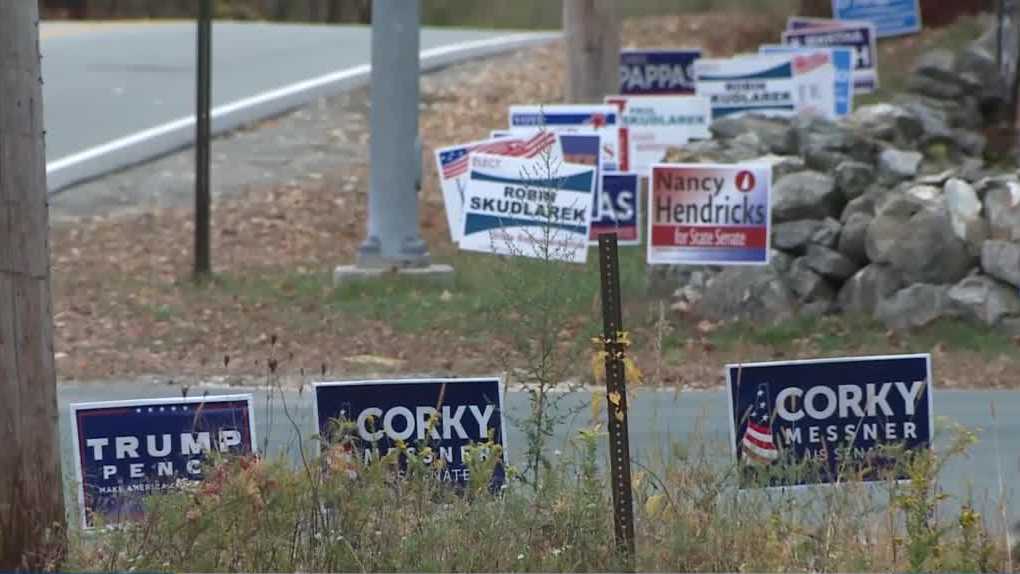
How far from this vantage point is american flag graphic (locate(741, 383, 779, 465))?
7.00 m

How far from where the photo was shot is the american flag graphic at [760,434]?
6996 millimetres

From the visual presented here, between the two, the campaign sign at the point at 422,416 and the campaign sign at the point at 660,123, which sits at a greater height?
the campaign sign at the point at 660,123

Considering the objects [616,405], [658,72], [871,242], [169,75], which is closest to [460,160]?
[871,242]

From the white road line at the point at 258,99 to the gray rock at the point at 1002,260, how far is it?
27.4 feet

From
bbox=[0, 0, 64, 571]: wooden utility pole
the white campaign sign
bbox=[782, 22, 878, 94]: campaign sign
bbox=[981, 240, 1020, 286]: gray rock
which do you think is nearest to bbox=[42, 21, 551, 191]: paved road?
the white campaign sign

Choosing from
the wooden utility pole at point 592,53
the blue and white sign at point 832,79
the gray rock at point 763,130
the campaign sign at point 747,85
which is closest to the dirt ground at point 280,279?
the wooden utility pole at point 592,53

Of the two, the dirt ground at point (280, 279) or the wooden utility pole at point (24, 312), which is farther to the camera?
the dirt ground at point (280, 279)

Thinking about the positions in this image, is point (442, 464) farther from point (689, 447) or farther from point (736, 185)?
point (736, 185)

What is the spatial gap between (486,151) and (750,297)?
251 centimetres

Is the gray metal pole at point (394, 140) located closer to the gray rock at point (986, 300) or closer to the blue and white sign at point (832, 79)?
the gray rock at point (986, 300)

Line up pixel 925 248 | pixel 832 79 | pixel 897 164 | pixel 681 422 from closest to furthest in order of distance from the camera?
pixel 681 422, pixel 925 248, pixel 897 164, pixel 832 79

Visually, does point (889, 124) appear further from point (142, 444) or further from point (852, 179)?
point (142, 444)

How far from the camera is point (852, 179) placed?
14.4 meters

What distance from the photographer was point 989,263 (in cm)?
1311
